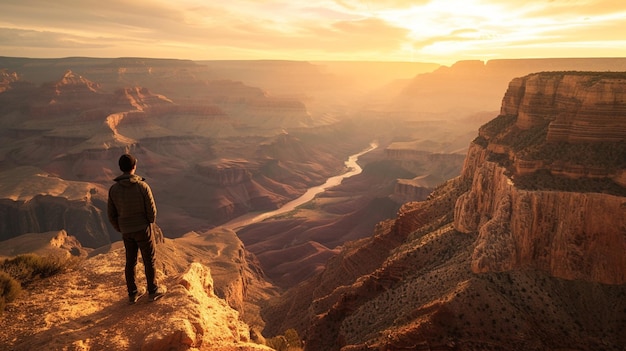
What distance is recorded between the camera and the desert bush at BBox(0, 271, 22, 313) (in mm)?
11133

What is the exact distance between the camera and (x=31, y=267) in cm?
1304

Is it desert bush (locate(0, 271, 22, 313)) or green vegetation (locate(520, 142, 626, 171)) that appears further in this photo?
green vegetation (locate(520, 142, 626, 171))

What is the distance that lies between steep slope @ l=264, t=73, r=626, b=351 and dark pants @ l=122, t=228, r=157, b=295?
1331 cm

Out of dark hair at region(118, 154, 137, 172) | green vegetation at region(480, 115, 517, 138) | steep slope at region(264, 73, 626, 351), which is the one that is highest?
dark hair at region(118, 154, 137, 172)

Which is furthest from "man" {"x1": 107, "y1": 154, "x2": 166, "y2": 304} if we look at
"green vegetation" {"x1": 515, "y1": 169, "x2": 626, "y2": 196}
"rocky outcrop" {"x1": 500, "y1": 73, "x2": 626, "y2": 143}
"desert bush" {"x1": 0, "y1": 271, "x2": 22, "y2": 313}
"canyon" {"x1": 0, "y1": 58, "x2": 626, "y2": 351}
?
"rocky outcrop" {"x1": 500, "y1": 73, "x2": 626, "y2": 143}

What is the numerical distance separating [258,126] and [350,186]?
66233 millimetres

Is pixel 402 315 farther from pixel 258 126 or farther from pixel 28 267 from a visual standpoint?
pixel 258 126

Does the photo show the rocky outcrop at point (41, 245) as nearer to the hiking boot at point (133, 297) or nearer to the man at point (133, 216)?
the hiking boot at point (133, 297)

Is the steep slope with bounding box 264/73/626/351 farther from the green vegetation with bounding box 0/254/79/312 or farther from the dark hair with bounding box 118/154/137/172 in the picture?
the dark hair with bounding box 118/154/137/172

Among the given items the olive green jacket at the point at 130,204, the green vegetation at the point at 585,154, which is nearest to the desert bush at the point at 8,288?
the olive green jacket at the point at 130,204

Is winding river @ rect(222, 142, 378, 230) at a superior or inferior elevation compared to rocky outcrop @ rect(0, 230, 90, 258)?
inferior

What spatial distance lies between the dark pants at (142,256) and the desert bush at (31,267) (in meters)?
3.94

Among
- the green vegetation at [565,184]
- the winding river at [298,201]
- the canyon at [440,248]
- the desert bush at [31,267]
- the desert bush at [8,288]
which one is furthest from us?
the winding river at [298,201]

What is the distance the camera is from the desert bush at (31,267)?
12.5 meters
